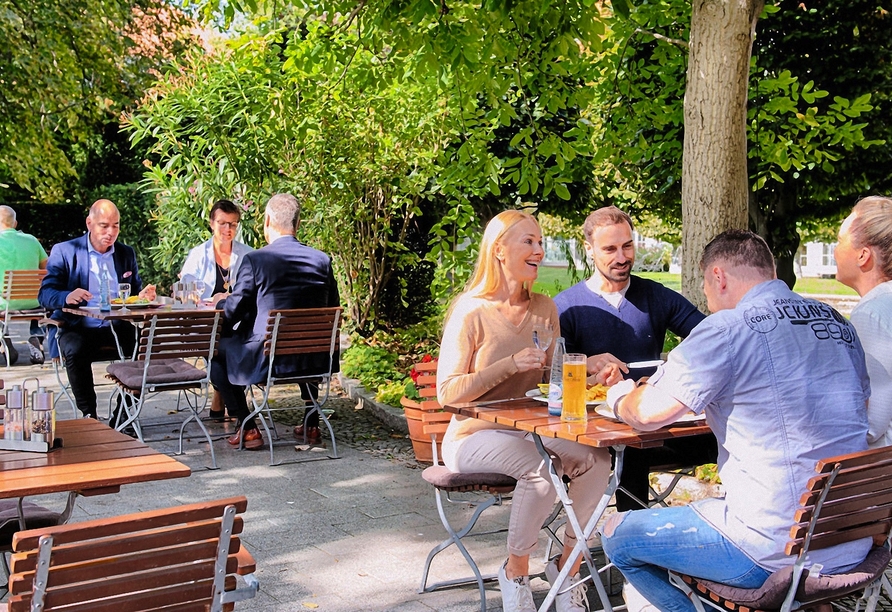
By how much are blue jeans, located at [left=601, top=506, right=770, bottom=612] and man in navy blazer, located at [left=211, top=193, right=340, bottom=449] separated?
4.12 meters

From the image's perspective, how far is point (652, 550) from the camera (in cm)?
310

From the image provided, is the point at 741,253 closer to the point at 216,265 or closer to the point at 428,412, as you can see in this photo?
the point at 428,412

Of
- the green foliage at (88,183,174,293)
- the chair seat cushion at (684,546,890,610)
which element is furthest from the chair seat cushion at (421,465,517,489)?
the green foliage at (88,183,174,293)

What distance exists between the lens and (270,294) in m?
7.06

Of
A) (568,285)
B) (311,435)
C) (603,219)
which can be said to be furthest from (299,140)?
(568,285)

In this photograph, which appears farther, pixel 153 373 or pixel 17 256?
pixel 17 256

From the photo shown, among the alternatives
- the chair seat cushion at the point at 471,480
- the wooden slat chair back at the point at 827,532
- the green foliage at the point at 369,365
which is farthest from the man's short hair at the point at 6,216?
the wooden slat chair back at the point at 827,532

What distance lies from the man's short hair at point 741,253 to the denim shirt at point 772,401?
189 millimetres

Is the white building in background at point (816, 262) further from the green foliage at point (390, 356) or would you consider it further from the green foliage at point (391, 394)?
the green foliage at point (391, 394)

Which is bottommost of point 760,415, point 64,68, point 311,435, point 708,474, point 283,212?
point 311,435

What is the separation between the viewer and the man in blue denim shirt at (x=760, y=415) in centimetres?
291

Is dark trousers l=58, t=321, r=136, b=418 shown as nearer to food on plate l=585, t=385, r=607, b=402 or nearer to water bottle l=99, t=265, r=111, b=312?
water bottle l=99, t=265, r=111, b=312

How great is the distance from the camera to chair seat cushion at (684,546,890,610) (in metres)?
2.87

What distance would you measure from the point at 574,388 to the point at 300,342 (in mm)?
3590
